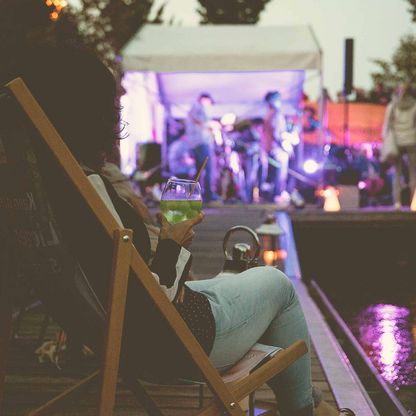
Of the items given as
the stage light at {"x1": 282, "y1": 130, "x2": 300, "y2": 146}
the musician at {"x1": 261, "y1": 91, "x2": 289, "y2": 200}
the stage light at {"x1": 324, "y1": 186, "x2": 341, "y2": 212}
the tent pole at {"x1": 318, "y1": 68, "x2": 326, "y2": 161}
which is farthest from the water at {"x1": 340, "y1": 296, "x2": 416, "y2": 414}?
the stage light at {"x1": 282, "y1": 130, "x2": 300, "y2": 146}

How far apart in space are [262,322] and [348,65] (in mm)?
13304

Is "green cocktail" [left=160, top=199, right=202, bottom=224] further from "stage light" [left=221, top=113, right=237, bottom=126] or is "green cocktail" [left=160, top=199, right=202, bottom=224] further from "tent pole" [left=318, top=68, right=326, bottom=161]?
"stage light" [left=221, top=113, right=237, bottom=126]

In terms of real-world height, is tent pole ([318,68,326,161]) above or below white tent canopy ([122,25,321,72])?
below

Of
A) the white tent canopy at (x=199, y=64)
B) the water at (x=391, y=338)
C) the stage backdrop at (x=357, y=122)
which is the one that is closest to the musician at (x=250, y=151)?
the white tent canopy at (x=199, y=64)

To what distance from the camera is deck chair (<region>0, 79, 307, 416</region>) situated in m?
1.59

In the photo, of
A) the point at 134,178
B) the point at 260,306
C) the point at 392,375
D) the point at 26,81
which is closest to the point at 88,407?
the point at 260,306

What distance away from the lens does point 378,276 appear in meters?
9.38

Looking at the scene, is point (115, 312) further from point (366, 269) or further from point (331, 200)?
point (331, 200)

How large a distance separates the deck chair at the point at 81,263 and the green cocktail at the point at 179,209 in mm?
371

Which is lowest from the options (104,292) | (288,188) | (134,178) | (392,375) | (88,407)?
(288,188)

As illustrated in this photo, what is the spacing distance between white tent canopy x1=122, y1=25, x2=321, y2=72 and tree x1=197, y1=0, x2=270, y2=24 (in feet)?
98.1

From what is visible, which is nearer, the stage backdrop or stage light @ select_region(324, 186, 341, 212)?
stage light @ select_region(324, 186, 341, 212)

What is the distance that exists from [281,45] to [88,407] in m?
10.5

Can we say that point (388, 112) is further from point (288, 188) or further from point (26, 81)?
point (26, 81)
